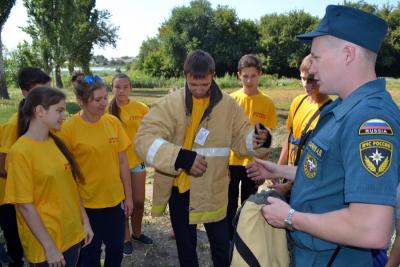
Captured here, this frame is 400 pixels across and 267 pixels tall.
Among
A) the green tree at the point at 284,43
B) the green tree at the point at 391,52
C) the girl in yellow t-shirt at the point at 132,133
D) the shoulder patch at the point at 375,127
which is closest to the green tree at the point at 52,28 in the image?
the green tree at the point at 284,43

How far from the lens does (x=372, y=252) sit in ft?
5.79

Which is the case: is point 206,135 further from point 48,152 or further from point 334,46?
point 334,46

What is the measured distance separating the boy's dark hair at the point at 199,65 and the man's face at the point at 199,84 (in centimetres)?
2

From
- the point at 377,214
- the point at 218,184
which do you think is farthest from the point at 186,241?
the point at 377,214

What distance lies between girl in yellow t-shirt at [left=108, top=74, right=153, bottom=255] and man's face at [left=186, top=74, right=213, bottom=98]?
158 centimetres

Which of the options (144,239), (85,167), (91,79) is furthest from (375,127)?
(144,239)

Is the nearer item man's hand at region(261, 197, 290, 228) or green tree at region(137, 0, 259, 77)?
man's hand at region(261, 197, 290, 228)

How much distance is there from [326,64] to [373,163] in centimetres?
46

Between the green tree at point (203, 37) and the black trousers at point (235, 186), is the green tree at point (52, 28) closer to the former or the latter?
the green tree at point (203, 37)

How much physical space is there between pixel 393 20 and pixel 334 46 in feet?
187

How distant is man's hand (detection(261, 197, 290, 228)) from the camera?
1651 mm

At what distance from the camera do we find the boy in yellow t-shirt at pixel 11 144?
3.13m

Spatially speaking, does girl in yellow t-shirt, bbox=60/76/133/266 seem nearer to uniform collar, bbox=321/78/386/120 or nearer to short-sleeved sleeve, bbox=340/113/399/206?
uniform collar, bbox=321/78/386/120

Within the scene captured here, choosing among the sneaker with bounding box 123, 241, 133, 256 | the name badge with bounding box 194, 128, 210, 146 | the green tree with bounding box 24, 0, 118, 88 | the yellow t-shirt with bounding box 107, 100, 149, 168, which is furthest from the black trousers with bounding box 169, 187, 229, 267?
the green tree with bounding box 24, 0, 118, 88
